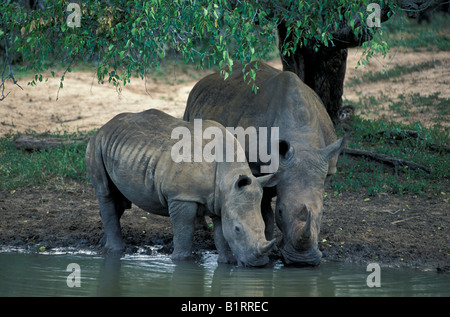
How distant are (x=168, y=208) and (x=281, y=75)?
2.24 m

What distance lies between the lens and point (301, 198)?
23.7ft

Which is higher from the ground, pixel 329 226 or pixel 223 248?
pixel 223 248

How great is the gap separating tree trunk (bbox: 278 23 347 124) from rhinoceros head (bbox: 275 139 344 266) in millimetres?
4213

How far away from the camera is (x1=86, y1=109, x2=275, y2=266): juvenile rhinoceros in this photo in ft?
22.6

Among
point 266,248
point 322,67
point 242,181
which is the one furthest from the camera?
point 322,67

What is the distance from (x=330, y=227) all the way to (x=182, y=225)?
2328mm

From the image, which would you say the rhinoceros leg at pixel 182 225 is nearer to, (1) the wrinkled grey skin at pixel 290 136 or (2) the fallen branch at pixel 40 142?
(1) the wrinkled grey skin at pixel 290 136

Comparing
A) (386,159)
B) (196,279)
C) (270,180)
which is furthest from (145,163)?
(386,159)

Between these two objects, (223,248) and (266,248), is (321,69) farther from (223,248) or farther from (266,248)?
(266,248)

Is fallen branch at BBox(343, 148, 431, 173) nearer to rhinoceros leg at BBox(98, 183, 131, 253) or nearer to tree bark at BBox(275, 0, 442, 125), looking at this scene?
tree bark at BBox(275, 0, 442, 125)

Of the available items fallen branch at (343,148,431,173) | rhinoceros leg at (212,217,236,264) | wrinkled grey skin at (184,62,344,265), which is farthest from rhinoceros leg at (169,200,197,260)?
fallen branch at (343,148,431,173)

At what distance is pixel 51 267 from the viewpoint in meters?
7.31

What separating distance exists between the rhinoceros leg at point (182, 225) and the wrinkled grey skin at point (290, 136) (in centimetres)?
89

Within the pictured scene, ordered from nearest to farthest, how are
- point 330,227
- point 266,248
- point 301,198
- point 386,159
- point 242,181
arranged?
point 266,248 → point 242,181 → point 301,198 → point 330,227 → point 386,159
